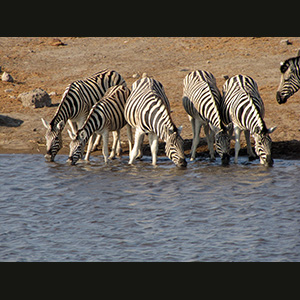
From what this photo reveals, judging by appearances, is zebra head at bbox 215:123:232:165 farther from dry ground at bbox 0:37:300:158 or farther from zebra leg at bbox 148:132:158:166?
dry ground at bbox 0:37:300:158

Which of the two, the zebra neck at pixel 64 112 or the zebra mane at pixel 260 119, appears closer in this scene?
the zebra mane at pixel 260 119

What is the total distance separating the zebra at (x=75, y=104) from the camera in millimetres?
13586

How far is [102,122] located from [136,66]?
760cm

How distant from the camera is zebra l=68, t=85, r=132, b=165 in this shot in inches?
515

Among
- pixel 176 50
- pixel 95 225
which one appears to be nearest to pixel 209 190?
pixel 95 225

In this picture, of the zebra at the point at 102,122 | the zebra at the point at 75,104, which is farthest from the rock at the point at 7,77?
the zebra at the point at 102,122

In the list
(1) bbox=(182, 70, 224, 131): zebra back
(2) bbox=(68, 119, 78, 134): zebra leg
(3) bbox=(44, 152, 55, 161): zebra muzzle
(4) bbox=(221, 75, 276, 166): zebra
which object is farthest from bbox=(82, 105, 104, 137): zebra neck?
(4) bbox=(221, 75, 276, 166): zebra

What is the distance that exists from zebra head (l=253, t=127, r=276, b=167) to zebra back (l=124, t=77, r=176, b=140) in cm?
183

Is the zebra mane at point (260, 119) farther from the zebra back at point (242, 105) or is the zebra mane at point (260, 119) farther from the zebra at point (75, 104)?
the zebra at point (75, 104)

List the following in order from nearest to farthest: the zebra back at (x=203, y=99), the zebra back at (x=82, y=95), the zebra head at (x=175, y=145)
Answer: the zebra head at (x=175, y=145) → the zebra back at (x=203, y=99) → the zebra back at (x=82, y=95)

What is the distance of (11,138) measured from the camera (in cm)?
1545

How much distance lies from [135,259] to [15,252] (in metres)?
1.73

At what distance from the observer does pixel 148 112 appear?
42.6 ft

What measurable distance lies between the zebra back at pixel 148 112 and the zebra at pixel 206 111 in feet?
2.51
